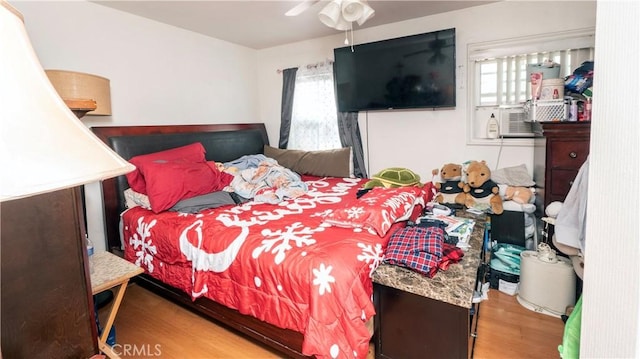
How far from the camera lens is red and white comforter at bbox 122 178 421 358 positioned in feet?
A: 4.88

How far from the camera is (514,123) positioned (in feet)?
10.2

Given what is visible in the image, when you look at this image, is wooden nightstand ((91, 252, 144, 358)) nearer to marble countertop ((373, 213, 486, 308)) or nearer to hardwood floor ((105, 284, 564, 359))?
hardwood floor ((105, 284, 564, 359))

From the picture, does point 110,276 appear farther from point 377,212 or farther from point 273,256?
point 377,212

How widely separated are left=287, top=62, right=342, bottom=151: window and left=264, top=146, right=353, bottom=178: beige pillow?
288 millimetres

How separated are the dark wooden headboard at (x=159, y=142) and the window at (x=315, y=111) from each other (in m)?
0.54

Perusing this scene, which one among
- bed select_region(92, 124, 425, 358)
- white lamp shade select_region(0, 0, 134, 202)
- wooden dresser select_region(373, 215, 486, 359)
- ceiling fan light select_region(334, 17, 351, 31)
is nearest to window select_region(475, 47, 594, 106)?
bed select_region(92, 124, 425, 358)

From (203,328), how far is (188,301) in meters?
0.21

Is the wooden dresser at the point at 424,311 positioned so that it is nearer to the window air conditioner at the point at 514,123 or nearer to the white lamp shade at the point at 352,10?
the white lamp shade at the point at 352,10

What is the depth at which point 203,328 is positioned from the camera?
7.18ft

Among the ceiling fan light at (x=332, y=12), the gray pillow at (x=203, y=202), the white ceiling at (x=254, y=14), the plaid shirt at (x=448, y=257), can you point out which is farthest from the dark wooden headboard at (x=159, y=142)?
the plaid shirt at (x=448, y=257)

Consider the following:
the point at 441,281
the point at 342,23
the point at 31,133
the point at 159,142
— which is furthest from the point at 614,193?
the point at 159,142

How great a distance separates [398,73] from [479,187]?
138 centimetres

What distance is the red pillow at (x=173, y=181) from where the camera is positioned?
248 centimetres

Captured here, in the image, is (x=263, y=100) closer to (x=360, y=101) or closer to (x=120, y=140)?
(x=360, y=101)
